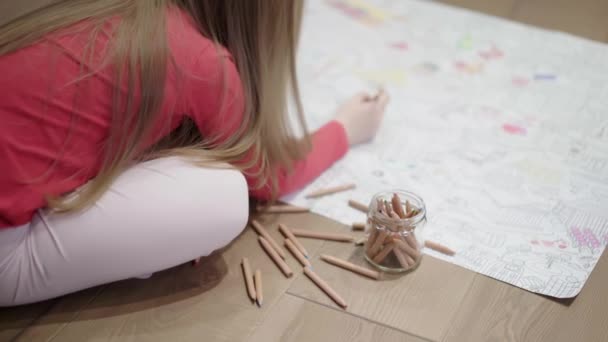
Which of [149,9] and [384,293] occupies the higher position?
[149,9]

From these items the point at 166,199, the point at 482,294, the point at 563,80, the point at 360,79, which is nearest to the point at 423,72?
the point at 360,79

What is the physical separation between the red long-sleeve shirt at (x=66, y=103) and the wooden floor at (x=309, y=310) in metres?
0.17

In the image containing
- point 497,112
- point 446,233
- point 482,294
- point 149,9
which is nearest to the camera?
point 149,9

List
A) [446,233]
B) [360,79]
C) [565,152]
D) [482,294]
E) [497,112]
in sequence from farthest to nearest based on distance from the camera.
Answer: [360,79] < [497,112] < [565,152] < [446,233] < [482,294]

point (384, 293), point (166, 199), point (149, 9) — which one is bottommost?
point (384, 293)

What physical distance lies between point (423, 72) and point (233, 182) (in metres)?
0.68

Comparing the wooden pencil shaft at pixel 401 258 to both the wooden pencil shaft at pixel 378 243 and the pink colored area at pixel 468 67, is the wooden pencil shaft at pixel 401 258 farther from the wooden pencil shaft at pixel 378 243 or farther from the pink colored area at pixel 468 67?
the pink colored area at pixel 468 67

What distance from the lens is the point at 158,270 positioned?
96 cm

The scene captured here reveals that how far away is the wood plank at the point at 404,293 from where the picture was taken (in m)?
0.95

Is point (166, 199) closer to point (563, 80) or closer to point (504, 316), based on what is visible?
point (504, 316)

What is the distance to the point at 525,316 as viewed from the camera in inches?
37.6

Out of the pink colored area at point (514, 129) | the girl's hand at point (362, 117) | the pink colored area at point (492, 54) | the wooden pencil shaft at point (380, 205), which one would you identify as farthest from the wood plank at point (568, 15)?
the wooden pencil shaft at point (380, 205)

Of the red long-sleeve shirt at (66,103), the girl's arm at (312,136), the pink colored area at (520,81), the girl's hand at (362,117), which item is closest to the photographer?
the red long-sleeve shirt at (66,103)

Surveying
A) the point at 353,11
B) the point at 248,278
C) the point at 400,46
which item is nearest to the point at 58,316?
the point at 248,278
